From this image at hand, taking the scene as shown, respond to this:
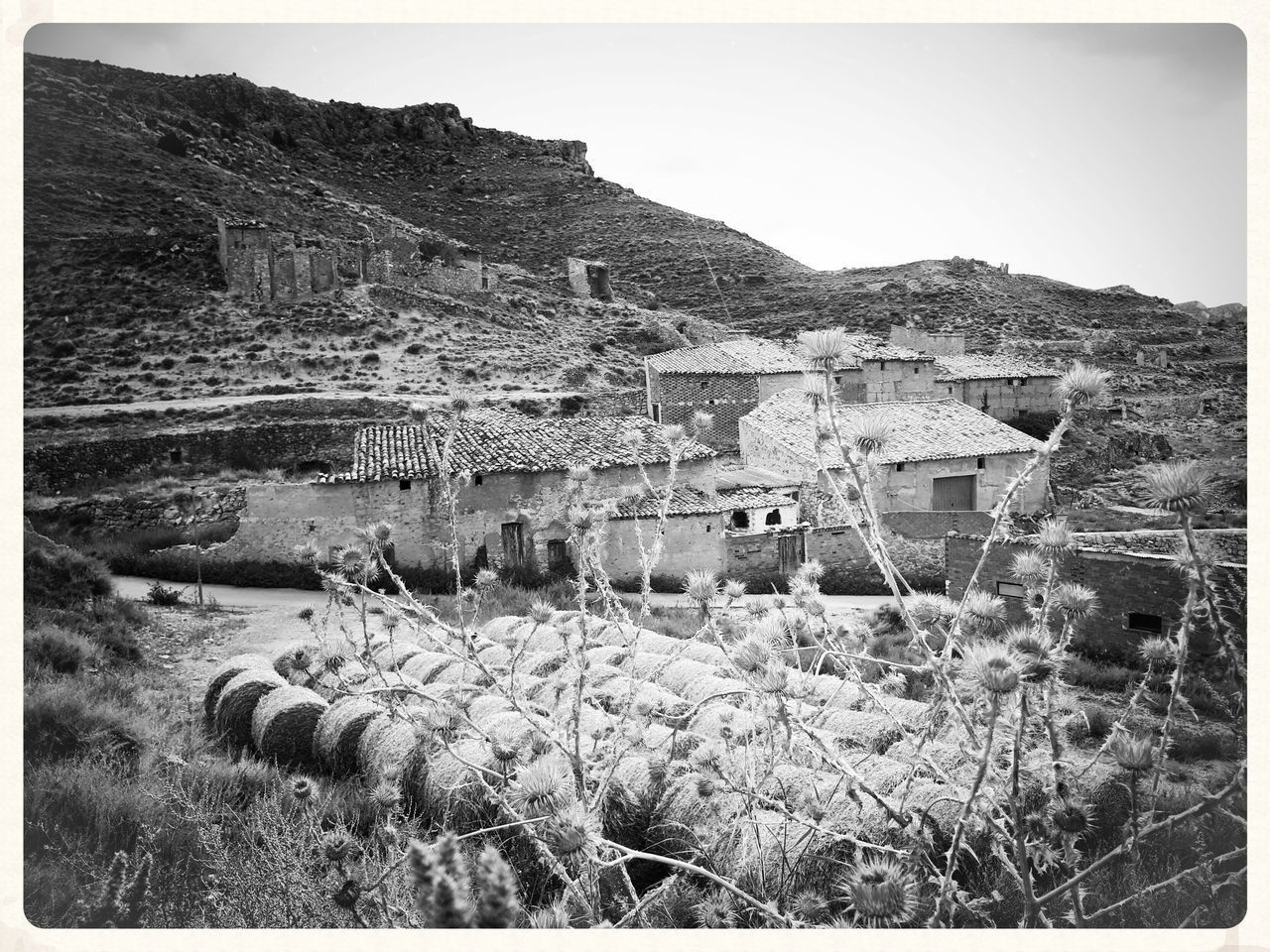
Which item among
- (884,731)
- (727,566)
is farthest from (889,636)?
(884,731)

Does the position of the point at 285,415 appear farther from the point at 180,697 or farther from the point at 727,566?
the point at 180,697

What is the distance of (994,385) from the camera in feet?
53.9

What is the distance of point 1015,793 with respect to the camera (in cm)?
201

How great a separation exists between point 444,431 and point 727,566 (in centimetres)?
546

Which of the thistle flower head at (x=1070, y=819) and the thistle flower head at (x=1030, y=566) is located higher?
the thistle flower head at (x=1030, y=566)

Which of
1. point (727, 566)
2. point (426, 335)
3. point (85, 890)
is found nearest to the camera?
point (85, 890)

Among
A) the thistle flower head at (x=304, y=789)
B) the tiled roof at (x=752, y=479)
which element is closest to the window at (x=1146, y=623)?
the tiled roof at (x=752, y=479)

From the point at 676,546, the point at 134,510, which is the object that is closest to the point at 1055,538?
the point at 676,546

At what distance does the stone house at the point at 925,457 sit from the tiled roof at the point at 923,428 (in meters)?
0.02

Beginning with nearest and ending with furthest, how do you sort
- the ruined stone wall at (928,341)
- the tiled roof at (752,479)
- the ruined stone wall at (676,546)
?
the ruined stone wall at (676,546)
the tiled roof at (752,479)
the ruined stone wall at (928,341)

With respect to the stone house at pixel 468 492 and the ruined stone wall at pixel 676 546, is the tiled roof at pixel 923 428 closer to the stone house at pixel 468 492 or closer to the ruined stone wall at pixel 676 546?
the stone house at pixel 468 492

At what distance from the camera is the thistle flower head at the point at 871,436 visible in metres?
2.55

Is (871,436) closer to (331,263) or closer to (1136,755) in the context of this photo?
(1136,755)

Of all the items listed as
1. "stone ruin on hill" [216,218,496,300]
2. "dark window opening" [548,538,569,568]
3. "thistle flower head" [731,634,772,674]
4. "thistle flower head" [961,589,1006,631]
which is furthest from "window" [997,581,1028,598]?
Result: "stone ruin on hill" [216,218,496,300]
